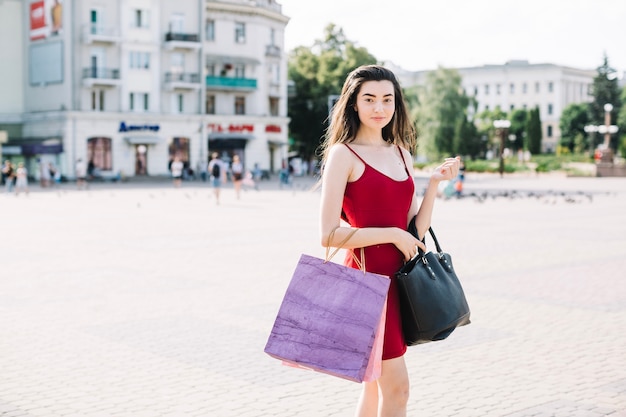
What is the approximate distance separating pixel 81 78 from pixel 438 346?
170 feet

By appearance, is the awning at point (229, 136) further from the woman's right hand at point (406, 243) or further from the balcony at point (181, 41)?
the woman's right hand at point (406, 243)

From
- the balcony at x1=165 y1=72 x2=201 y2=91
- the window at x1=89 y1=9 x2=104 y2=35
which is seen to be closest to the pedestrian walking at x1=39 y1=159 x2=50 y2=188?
the window at x1=89 y1=9 x2=104 y2=35

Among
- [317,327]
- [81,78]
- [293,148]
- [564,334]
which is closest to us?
[317,327]

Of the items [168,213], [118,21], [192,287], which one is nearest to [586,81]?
[118,21]

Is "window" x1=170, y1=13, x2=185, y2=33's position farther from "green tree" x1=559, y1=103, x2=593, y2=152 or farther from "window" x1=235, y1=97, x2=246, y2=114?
"green tree" x1=559, y1=103, x2=593, y2=152

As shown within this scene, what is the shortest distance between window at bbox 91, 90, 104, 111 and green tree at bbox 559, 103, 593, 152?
75.2 m

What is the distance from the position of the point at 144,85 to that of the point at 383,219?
5700 centimetres

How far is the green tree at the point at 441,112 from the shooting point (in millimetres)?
82000

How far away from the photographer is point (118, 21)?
57.6 metres

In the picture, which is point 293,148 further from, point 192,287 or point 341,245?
point 341,245

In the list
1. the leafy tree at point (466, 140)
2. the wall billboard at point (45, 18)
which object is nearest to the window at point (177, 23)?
the wall billboard at point (45, 18)

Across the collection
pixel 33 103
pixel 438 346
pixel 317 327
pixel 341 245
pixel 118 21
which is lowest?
pixel 438 346

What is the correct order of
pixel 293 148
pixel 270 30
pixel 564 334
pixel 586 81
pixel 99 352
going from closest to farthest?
pixel 99 352
pixel 564 334
pixel 270 30
pixel 293 148
pixel 586 81

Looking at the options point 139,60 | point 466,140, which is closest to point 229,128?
point 139,60
